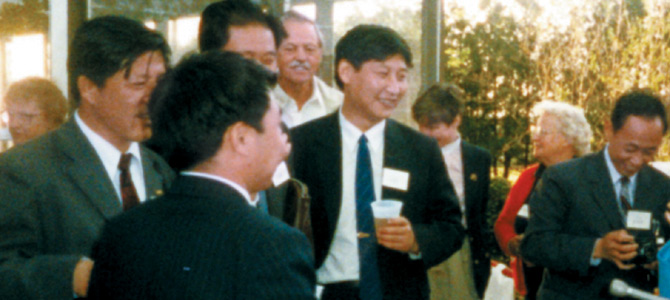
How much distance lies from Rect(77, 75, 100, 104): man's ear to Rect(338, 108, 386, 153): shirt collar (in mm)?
1038

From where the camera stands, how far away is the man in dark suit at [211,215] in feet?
4.23

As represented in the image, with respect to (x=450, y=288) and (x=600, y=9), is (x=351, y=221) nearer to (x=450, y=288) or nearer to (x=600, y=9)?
(x=450, y=288)

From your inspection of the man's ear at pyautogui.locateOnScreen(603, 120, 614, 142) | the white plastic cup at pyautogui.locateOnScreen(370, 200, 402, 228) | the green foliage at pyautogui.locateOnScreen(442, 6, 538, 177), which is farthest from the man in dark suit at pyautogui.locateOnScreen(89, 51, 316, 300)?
the green foliage at pyautogui.locateOnScreen(442, 6, 538, 177)

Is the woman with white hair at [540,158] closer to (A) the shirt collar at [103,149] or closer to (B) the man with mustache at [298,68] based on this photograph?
(B) the man with mustache at [298,68]

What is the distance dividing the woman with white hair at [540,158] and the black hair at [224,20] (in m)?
2.31

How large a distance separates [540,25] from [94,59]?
13.0 m

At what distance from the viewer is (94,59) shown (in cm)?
200

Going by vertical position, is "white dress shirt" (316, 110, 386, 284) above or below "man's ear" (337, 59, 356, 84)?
below

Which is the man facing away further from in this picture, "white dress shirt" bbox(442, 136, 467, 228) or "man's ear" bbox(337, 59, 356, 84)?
"white dress shirt" bbox(442, 136, 467, 228)

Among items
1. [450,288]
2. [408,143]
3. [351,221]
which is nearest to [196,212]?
[351,221]

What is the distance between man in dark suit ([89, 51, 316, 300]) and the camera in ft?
4.23

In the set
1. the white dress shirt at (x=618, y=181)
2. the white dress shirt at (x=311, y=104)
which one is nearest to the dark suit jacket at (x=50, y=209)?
the white dress shirt at (x=311, y=104)

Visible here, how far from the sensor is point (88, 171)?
6.31ft

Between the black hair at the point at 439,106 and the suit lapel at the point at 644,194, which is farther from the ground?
the black hair at the point at 439,106
